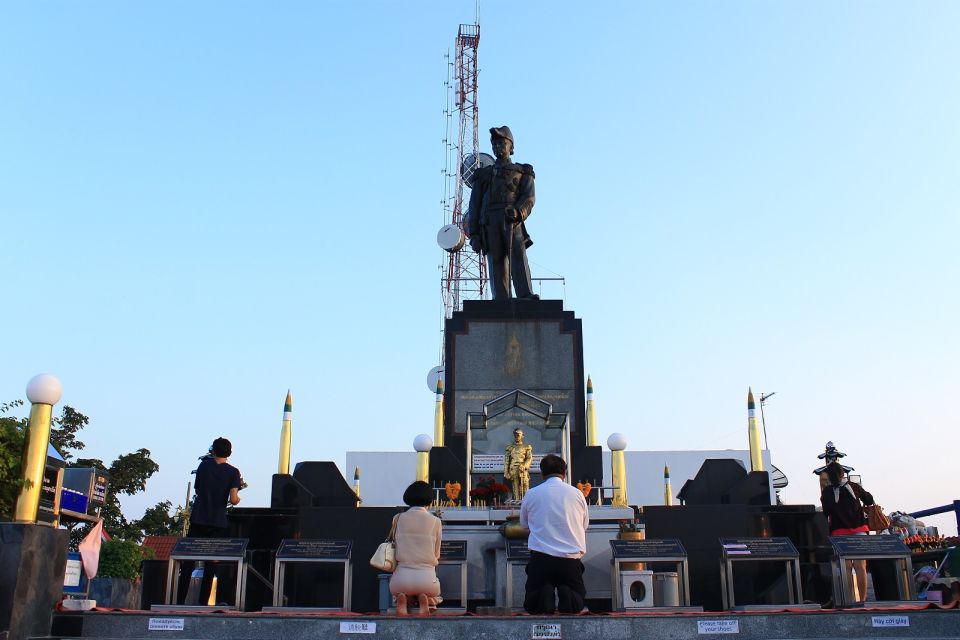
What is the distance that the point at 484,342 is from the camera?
727 inches

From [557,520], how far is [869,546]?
13.4 ft

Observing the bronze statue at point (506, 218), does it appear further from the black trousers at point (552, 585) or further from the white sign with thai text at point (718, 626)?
the white sign with thai text at point (718, 626)

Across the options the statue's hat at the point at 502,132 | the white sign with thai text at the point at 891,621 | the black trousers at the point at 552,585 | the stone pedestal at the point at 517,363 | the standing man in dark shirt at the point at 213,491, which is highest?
the statue's hat at the point at 502,132

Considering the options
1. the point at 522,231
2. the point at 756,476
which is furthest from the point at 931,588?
the point at 522,231

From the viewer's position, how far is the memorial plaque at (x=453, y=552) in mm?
9680

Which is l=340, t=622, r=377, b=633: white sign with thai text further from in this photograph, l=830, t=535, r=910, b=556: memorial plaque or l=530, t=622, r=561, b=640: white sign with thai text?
l=830, t=535, r=910, b=556: memorial plaque

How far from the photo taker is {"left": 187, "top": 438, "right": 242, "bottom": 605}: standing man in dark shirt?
972 centimetres

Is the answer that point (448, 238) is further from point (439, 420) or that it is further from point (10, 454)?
point (10, 454)

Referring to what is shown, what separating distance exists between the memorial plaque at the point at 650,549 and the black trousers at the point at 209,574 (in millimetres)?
4335

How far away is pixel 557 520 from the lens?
769 centimetres

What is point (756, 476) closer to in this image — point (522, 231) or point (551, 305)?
point (551, 305)

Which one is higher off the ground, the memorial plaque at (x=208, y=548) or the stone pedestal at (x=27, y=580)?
the memorial plaque at (x=208, y=548)

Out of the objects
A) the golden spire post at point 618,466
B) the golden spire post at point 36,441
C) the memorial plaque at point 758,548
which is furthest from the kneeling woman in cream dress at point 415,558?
the golden spire post at point 618,466

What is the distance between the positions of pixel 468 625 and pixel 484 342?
447 inches
